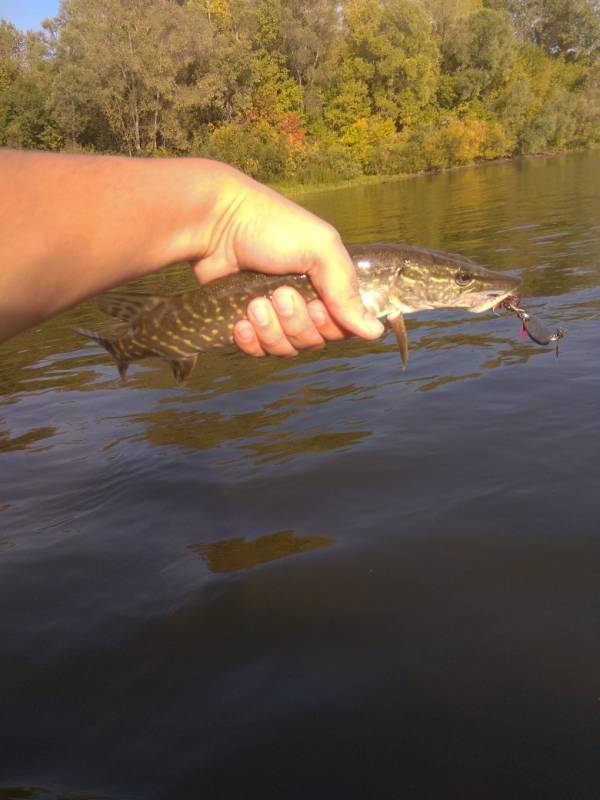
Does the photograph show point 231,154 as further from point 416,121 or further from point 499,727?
point 499,727

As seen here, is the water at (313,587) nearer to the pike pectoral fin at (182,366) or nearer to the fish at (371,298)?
the pike pectoral fin at (182,366)

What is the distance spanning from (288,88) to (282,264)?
49.1m

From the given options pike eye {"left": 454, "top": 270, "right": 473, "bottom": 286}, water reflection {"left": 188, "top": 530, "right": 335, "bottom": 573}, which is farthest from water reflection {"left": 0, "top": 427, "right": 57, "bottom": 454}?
pike eye {"left": 454, "top": 270, "right": 473, "bottom": 286}

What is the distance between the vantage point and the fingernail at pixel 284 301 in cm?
306

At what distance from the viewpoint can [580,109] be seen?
172 feet

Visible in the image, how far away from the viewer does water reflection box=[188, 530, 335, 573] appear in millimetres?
3291

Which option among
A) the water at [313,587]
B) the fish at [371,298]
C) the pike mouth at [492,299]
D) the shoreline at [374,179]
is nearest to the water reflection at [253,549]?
the water at [313,587]

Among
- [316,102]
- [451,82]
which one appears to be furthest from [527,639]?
[451,82]

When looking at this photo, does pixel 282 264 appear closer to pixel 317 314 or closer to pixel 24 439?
pixel 317 314

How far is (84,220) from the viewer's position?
2.13m

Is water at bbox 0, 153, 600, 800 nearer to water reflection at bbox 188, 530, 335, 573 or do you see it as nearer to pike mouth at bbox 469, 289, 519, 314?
water reflection at bbox 188, 530, 335, 573

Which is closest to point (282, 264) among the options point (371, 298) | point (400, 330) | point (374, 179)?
point (371, 298)

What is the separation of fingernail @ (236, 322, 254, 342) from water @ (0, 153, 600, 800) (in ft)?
3.63

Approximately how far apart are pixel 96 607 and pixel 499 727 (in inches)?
74.6
